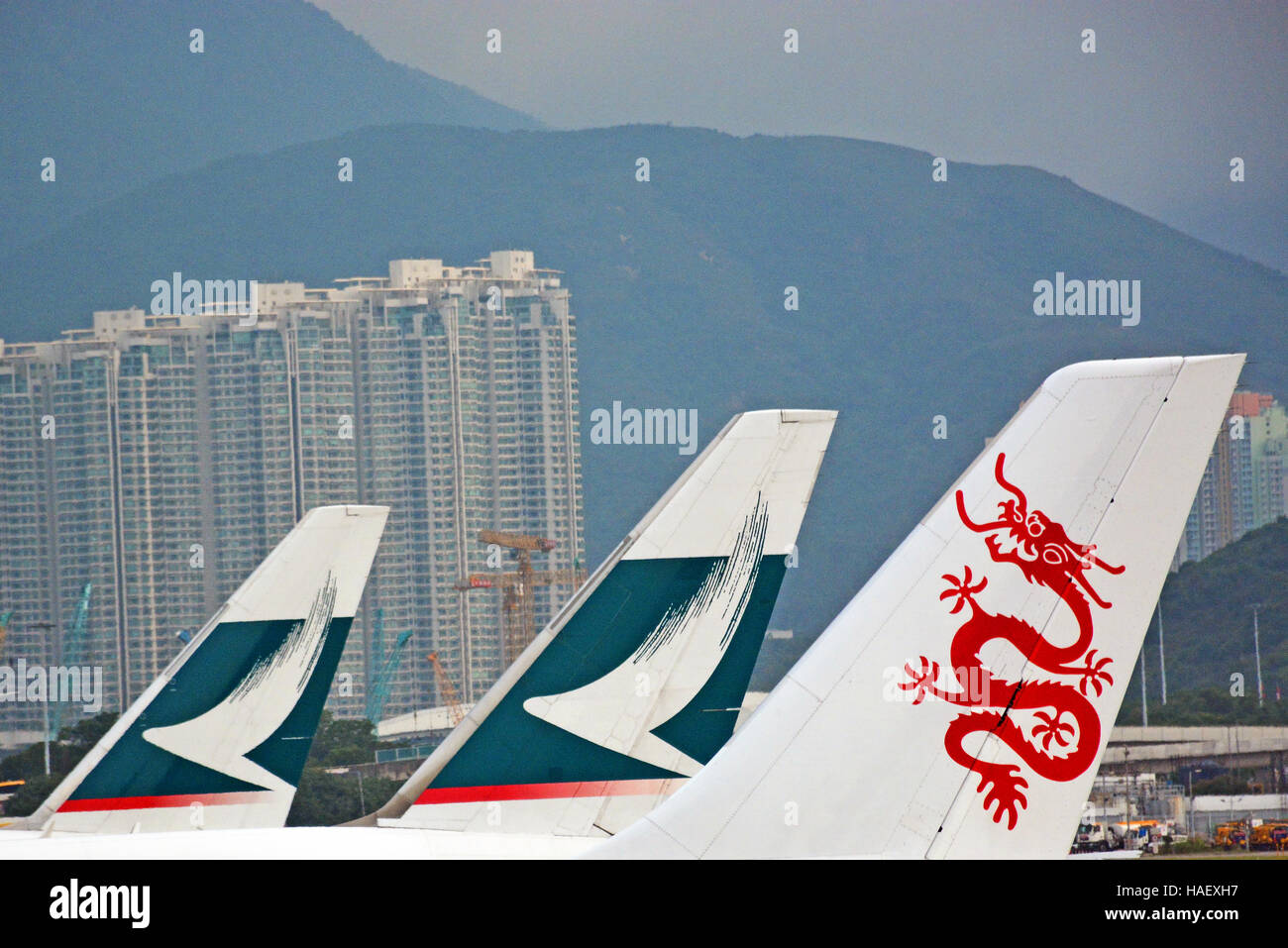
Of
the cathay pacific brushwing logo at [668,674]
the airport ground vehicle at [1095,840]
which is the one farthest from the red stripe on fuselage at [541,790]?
the airport ground vehicle at [1095,840]

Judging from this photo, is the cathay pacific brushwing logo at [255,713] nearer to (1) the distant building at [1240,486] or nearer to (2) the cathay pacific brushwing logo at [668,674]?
(2) the cathay pacific brushwing logo at [668,674]

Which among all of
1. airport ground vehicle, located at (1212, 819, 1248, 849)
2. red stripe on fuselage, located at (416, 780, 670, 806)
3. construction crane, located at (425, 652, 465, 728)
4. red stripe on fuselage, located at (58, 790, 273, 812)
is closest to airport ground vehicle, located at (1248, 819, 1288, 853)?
airport ground vehicle, located at (1212, 819, 1248, 849)

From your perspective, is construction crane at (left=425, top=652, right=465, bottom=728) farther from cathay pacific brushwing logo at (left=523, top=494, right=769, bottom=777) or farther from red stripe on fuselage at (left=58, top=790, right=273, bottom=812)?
cathay pacific brushwing logo at (left=523, top=494, right=769, bottom=777)

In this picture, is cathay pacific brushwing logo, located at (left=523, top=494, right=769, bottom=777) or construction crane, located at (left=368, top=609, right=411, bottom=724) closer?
cathay pacific brushwing logo, located at (left=523, top=494, right=769, bottom=777)

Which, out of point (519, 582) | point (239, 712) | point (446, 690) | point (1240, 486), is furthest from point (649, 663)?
point (1240, 486)

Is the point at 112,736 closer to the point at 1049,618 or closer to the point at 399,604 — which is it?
the point at 1049,618

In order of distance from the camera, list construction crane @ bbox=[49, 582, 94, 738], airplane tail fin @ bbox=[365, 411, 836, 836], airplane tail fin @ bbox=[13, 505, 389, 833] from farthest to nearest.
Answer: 1. construction crane @ bbox=[49, 582, 94, 738]
2. airplane tail fin @ bbox=[13, 505, 389, 833]
3. airplane tail fin @ bbox=[365, 411, 836, 836]

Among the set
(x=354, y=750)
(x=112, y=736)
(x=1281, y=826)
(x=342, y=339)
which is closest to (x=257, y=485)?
(x=342, y=339)
